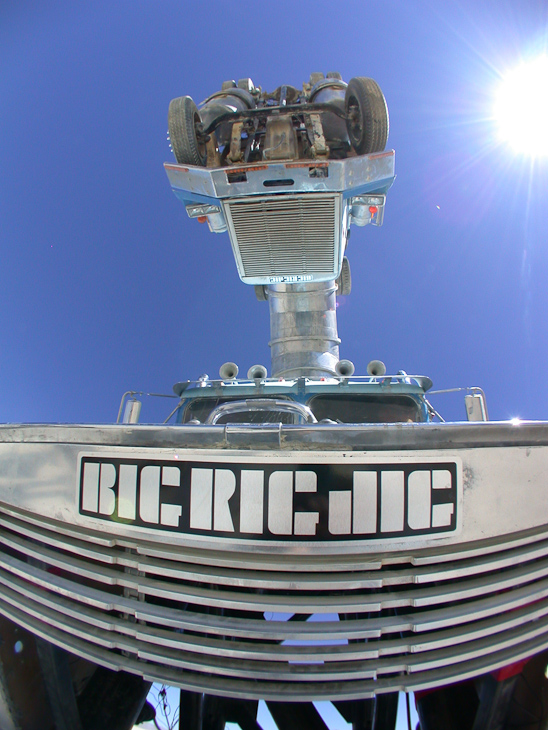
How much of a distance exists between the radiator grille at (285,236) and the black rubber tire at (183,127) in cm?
78

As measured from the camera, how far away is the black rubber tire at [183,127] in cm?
471

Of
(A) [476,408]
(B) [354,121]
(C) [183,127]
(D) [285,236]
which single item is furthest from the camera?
(D) [285,236]

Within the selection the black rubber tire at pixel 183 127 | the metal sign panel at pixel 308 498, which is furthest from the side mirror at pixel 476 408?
the black rubber tire at pixel 183 127

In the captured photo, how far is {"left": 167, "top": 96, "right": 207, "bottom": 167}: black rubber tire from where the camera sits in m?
4.71

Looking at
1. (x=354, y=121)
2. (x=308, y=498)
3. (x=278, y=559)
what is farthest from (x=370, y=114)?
(x=278, y=559)

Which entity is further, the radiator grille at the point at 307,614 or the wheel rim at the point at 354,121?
the wheel rim at the point at 354,121

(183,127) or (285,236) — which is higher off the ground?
(183,127)

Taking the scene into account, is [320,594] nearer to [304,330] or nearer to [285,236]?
[285,236]

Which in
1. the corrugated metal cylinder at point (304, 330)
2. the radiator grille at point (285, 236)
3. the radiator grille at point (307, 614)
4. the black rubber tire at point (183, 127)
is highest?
the black rubber tire at point (183, 127)

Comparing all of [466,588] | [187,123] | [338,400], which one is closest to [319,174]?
[187,123]

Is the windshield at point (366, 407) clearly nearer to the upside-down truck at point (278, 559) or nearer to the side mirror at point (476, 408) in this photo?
the side mirror at point (476, 408)

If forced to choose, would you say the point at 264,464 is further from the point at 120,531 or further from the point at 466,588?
the point at 466,588

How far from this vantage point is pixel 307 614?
1371mm

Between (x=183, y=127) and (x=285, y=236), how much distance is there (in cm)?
166
